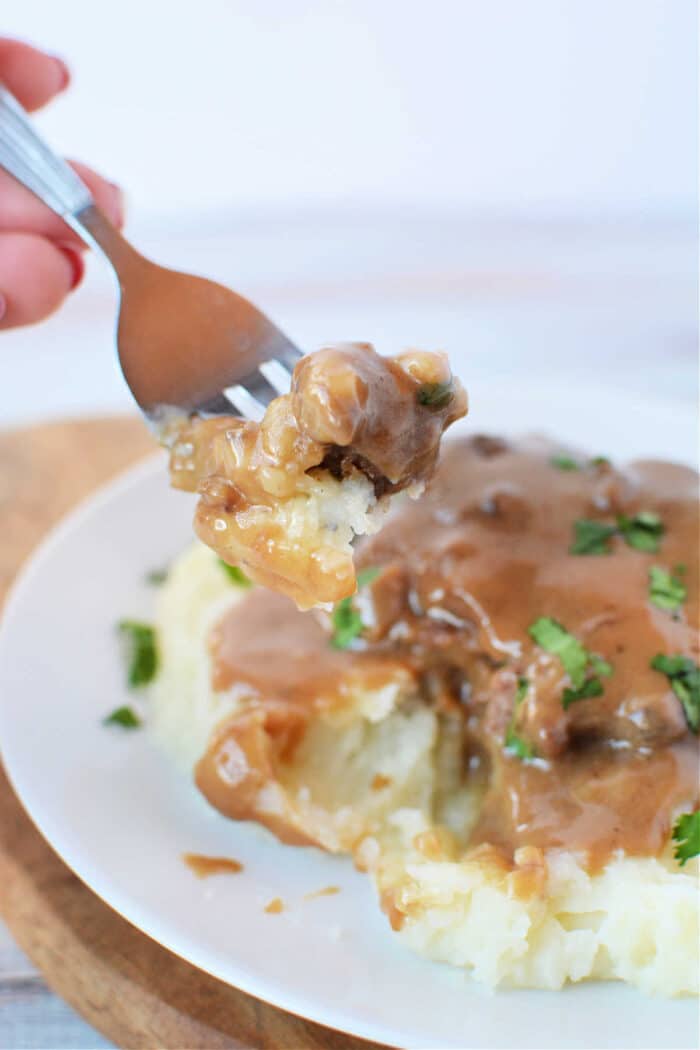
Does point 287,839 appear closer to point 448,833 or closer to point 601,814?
point 448,833

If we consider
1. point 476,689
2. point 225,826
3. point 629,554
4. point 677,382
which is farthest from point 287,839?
point 677,382

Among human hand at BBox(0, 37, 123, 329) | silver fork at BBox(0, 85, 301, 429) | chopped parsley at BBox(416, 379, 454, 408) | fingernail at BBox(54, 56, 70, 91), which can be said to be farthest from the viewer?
fingernail at BBox(54, 56, 70, 91)

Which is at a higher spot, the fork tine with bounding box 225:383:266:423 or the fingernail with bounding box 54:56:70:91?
the fingernail with bounding box 54:56:70:91

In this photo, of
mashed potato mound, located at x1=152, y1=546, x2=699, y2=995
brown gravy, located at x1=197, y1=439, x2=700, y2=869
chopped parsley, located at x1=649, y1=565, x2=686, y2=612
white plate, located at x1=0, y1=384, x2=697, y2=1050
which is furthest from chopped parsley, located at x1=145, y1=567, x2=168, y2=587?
chopped parsley, located at x1=649, y1=565, x2=686, y2=612

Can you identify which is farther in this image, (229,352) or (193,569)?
(193,569)

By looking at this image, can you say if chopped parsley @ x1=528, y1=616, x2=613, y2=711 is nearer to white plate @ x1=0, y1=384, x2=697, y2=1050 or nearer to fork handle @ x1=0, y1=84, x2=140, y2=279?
white plate @ x1=0, y1=384, x2=697, y2=1050

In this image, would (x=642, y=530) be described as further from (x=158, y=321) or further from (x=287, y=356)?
(x=158, y=321)
